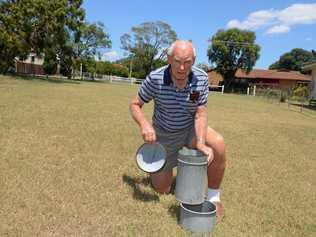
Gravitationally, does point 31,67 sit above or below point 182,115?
below

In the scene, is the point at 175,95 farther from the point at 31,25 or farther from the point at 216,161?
the point at 31,25

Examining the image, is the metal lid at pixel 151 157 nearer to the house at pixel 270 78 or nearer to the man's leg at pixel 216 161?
the man's leg at pixel 216 161

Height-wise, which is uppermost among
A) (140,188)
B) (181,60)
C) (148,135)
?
(181,60)

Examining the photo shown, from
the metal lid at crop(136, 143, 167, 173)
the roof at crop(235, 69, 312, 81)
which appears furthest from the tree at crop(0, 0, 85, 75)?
the roof at crop(235, 69, 312, 81)

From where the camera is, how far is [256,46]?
7331cm

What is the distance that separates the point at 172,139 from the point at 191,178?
84 centimetres

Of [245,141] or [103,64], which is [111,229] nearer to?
[245,141]

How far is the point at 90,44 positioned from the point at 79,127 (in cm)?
6034

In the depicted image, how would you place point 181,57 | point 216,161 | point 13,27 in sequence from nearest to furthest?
1. point 181,57
2. point 216,161
3. point 13,27

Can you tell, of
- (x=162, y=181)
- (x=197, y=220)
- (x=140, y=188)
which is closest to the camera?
(x=197, y=220)

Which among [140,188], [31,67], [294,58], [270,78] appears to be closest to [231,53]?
[270,78]

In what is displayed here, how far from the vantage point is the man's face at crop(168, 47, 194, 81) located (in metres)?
3.97

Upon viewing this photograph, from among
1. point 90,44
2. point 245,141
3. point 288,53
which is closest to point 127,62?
point 90,44

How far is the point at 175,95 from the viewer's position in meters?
4.39
